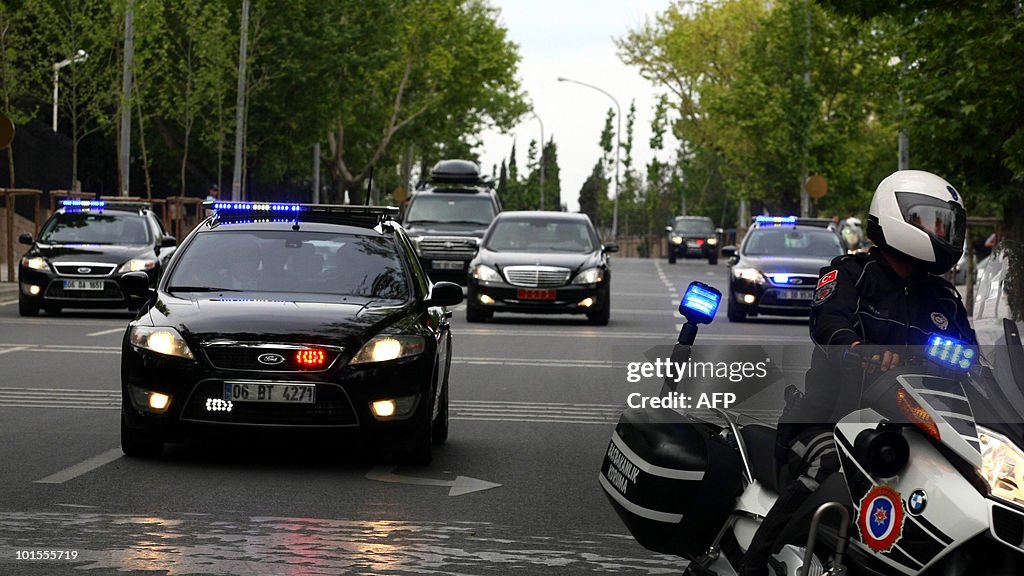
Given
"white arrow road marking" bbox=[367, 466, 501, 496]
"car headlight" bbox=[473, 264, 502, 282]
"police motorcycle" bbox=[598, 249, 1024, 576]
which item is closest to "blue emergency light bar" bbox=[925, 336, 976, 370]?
"police motorcycle" bbox=[598, 249, 1024, 576]

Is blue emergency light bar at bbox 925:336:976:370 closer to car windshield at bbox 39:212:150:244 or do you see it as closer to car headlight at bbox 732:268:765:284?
car windshield at bbox 39:212:150:244

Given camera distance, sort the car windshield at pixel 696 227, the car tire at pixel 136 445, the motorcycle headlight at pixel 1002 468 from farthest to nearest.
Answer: the car windshield at pixel 696 227 < the car tire at pixel 136 445 < the motorcycle headlight at pixel 1002 468

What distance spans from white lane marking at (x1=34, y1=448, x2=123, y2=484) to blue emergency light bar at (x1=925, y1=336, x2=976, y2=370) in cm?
578

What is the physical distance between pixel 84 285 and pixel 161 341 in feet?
49.5

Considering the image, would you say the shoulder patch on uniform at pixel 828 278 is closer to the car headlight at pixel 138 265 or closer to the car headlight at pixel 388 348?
the car headlight at pixel 388 348

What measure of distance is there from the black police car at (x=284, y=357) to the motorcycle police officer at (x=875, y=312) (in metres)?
4.64

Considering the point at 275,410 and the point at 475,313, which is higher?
the point at 275,410

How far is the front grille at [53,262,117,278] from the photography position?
81.9 ft

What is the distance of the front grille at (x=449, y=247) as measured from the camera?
118 feet

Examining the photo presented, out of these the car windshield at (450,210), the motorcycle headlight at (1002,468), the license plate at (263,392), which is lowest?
the license plate at (263,392)

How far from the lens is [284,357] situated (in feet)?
33.3

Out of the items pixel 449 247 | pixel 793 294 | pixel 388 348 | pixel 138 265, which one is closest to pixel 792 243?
pixel 793 294

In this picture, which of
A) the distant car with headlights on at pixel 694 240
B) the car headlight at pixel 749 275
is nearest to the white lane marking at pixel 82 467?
the car headlight at pixel 749 275

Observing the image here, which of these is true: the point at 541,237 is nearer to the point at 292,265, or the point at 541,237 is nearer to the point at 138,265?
the point at 138,265
